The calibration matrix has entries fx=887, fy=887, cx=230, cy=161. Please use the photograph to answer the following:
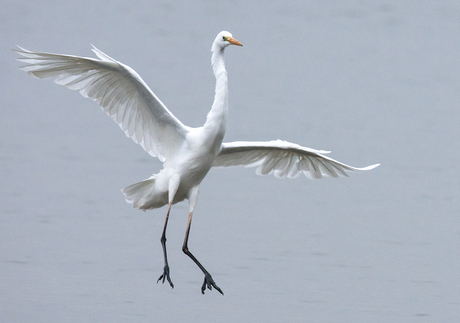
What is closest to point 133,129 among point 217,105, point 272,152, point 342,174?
point 217,105

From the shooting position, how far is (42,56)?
268 inches

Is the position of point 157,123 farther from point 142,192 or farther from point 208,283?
point 208,283

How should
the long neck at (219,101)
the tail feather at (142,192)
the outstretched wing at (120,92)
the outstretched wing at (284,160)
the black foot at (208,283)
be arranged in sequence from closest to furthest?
the outstretched wing at (120,92) → the long neck at (219,101) → the black foot at (208,283) → the tail feather at (142,192) → the outstretched wing at (284,160)

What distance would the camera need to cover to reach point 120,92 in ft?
24.0

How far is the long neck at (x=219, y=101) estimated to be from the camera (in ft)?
23.7

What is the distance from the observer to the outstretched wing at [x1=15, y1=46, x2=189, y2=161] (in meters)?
6.94

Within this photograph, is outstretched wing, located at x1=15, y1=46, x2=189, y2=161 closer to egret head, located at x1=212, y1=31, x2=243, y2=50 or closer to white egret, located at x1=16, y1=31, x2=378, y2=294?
white egret, located at x1=16, y1=31, x2=378, y2=294

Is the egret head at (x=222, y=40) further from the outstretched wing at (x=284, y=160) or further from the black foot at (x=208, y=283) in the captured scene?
the black foot at (x=208, y=283)

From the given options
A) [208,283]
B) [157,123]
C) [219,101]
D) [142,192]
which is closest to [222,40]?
[219,101]

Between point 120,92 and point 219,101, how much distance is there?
83cm

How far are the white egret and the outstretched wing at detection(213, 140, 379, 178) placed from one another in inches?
0.8

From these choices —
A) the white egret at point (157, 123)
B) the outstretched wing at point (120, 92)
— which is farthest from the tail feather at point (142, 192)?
the outstretched wing at point (120, 92)

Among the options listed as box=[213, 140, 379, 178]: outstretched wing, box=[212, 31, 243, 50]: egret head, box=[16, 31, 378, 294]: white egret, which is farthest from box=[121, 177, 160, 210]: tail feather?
box=[212, 31, 243, 50]: egret head

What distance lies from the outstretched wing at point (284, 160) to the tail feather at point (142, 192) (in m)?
0.73
